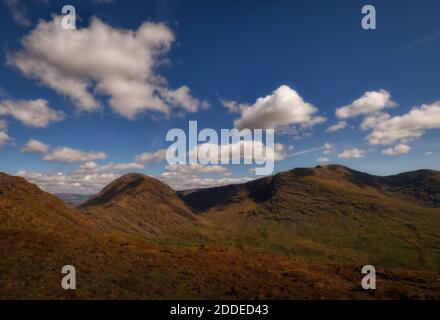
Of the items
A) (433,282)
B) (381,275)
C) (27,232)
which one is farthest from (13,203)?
(433,282)

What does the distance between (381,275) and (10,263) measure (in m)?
31.9

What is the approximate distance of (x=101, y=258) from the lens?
3266 cm

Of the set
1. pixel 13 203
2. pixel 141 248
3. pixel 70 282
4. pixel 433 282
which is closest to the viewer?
pixel 70 282

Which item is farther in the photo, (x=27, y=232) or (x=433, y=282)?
(x=27, y=232)

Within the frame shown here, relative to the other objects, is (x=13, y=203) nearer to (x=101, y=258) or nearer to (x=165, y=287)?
(x=101, y=258)

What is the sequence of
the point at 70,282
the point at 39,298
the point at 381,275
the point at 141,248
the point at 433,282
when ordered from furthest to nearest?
the point at 141,248
the point at 381,275
the point at 433,282
the point at 70,282
the point at 39,298

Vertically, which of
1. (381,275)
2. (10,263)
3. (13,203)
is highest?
(13,203)

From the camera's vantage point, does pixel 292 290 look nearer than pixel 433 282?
Yes

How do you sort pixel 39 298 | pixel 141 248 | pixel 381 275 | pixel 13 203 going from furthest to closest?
pixel 13 203 → pixel 141 248 → pixel 381 275 → pixel 39 298

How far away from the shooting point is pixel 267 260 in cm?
3662

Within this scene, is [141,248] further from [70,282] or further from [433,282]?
[433,282]

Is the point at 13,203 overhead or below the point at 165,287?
overhead
